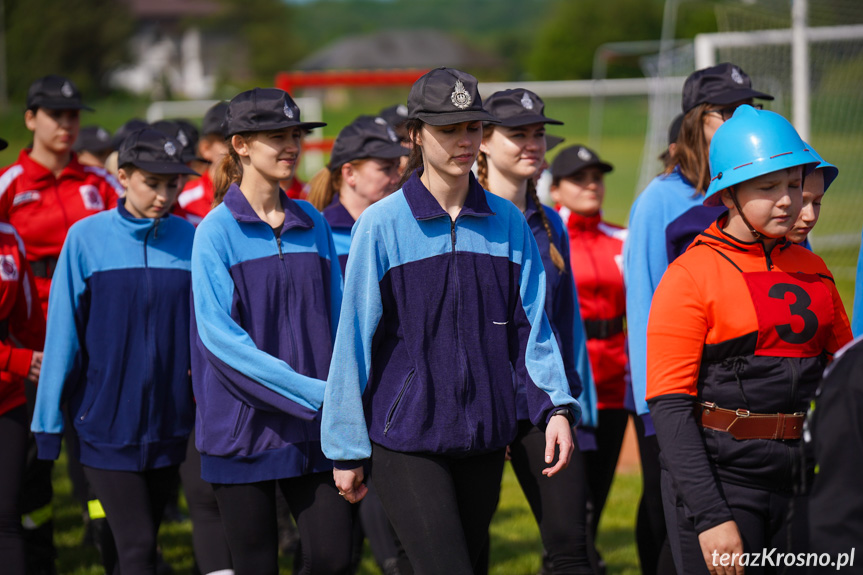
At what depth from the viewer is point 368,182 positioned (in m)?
5.46

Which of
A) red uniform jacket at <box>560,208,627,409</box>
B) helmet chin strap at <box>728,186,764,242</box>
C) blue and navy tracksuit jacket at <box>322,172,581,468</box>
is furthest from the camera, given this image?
red uniform jacket at <box>560,208,627,409</box>

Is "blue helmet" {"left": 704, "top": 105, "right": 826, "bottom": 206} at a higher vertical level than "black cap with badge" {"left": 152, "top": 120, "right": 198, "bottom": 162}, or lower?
lower

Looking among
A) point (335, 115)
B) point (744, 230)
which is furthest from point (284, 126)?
point (335, 115)

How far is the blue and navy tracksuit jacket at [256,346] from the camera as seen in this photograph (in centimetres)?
379

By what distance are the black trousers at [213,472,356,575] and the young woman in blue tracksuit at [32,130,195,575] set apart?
1.99 feet

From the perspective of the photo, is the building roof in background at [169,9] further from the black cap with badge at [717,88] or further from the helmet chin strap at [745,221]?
the helmet chin strap at [745,221]

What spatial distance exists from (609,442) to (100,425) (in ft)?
8.57

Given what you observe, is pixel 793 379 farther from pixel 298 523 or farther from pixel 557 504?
pixel 298 523

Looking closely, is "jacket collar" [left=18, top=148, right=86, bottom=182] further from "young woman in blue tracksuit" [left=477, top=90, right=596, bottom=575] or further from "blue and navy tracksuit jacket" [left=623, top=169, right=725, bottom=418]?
"blue and navy tracksuit jacket" [left=623, top=169, right=725, bottom=418]

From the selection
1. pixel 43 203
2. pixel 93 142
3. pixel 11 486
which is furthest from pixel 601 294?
pixel 93 142

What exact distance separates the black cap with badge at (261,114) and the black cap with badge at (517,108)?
0.97m

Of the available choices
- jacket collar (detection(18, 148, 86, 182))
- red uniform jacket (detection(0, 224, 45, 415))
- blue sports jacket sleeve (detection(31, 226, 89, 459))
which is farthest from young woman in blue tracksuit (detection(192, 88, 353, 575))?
jacket collar (detection(18, 148, 86, 182))

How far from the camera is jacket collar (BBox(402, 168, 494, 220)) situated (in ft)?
11.2

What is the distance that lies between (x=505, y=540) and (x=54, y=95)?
3983mm
